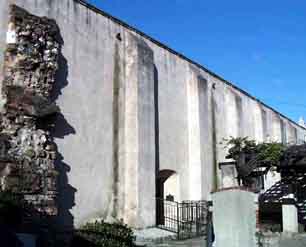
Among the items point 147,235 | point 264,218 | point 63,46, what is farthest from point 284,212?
point 63,46

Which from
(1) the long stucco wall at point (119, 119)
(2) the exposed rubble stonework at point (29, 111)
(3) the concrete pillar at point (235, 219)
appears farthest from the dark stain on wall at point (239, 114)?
(3) the concrete pillar at point (235, 219)

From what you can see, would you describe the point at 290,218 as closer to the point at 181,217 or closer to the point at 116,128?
the point at 181,217

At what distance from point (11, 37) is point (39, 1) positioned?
1.77 metres

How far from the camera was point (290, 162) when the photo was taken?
15945 mm

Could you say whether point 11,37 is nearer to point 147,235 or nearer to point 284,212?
point 147,235

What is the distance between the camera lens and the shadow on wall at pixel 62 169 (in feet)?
43.0

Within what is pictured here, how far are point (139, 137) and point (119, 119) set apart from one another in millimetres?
950

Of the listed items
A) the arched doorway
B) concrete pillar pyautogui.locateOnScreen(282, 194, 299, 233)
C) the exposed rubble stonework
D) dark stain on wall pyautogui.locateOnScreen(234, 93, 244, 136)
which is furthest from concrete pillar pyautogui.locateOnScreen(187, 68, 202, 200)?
the exposed rubble stonework

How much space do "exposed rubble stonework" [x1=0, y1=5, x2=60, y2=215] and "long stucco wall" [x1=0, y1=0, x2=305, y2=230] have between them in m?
0.49

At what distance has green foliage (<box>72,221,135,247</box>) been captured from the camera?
1151 cm

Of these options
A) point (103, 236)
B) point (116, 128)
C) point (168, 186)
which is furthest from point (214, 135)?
point (103, 236)

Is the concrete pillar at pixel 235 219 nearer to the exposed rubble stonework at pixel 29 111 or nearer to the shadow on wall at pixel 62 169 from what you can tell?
the exposed rubble stonework at pixel 29 111

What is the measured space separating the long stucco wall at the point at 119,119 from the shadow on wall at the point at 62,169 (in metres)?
0.03

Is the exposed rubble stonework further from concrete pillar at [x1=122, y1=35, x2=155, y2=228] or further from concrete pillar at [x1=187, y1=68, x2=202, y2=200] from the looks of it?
concrete pillar at [x1=187, y1=68, x2=202, y2=200]
